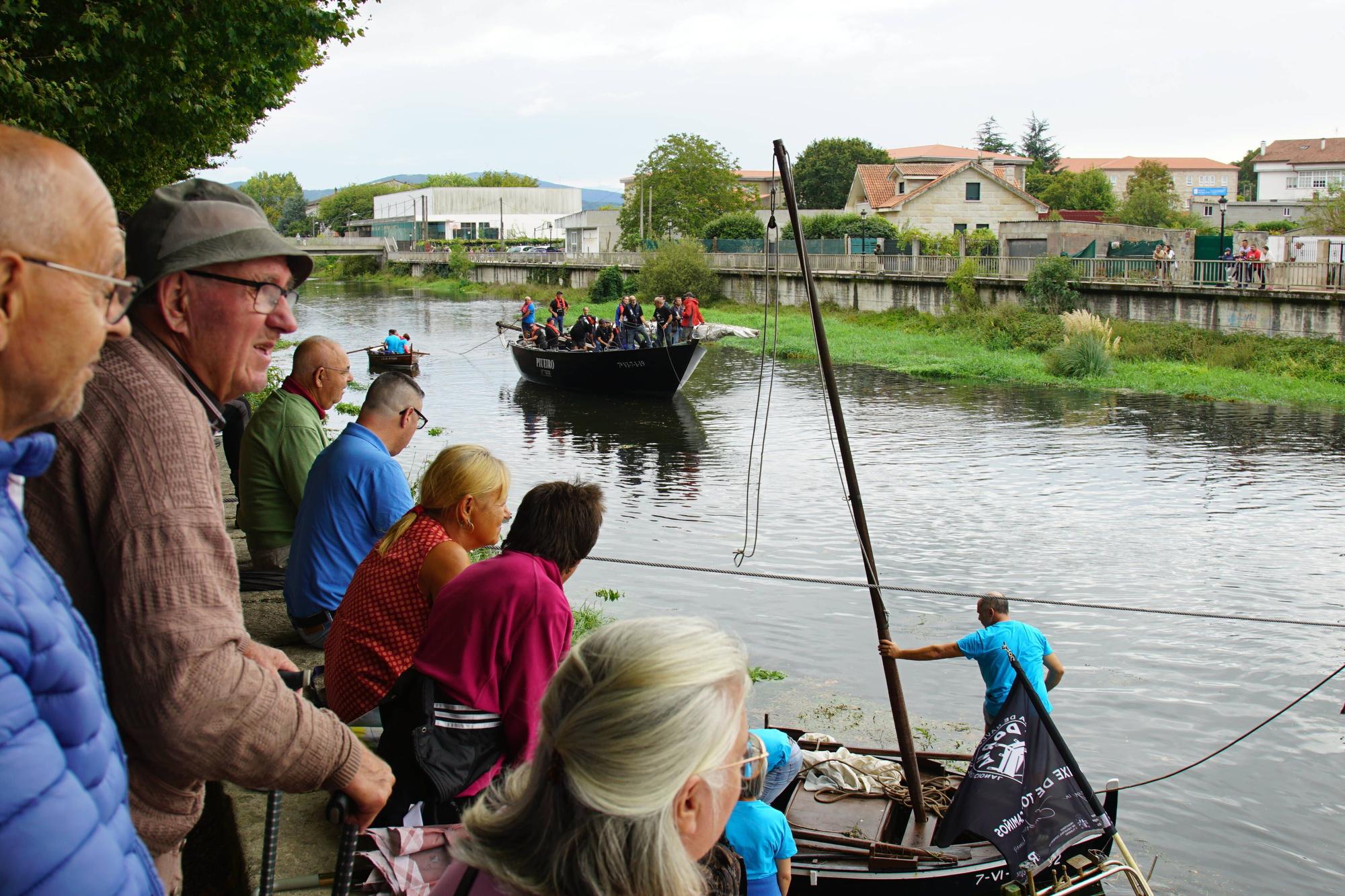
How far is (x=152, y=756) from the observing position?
1788mm

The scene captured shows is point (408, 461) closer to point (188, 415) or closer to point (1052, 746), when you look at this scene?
point (1052, 746)

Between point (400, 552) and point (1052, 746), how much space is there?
297 cm

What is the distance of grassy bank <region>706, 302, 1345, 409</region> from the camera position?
25500mm

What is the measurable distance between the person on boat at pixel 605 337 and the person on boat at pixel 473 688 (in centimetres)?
2450

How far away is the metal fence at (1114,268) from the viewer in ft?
89.9

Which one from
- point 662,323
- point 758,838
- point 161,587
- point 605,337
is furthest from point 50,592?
point 605,337

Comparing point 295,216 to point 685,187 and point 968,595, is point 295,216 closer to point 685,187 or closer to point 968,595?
point 685,187

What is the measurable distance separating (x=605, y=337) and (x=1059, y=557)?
1621 centimetres

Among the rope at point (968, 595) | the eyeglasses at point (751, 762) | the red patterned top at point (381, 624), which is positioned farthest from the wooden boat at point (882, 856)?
the eyeglasses at point (751, 762)

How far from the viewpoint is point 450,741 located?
9.74 feet

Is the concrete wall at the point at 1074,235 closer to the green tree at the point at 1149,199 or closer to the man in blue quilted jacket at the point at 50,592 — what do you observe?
the green tree at the point at 1149,199

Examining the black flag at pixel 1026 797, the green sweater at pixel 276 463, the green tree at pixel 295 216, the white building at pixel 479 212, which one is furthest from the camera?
the green tree at pixel 295 216

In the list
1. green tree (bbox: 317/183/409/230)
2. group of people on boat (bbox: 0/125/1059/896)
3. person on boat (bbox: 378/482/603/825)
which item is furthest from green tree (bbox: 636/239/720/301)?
green tree (bbox: 317/183/409/230)

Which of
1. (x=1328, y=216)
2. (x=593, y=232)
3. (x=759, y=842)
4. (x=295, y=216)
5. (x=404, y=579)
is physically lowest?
(x=759, y=842)
